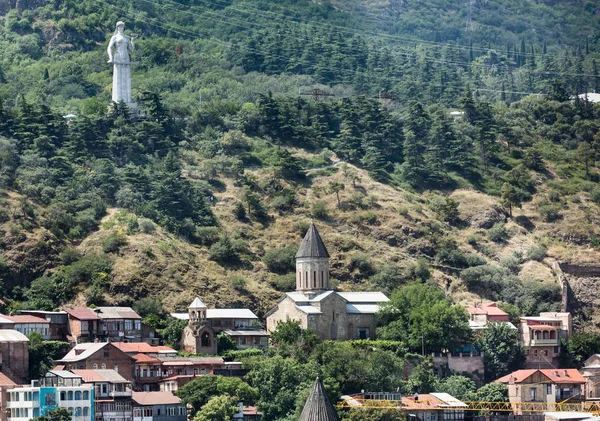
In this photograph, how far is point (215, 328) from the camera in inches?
4149

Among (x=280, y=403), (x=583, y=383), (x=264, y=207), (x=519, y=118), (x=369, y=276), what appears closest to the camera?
(x=280, y=403)

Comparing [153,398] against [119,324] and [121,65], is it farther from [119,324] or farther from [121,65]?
[121,65]

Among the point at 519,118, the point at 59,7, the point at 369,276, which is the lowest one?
the point at 369,276

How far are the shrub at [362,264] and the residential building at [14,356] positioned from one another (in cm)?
3040

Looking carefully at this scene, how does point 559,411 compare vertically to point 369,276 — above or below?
below

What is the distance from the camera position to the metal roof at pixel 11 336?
93.2 meters

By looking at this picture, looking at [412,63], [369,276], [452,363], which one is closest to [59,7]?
[412,63]

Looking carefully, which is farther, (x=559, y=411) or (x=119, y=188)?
(x=119, y=188)

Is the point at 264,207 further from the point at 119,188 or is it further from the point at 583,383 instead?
the point at 583,383

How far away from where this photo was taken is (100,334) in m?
101

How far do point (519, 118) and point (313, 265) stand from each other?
4549 centimetres

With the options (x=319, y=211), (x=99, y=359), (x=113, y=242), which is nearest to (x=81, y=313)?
(x=99, y=359)

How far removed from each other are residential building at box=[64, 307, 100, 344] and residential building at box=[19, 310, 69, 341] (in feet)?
0.79

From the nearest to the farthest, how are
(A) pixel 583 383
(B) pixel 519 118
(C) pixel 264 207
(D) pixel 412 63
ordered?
(A) pixel 583 383 < (C) pixel 264 207 < (B) pixel 519 118 < (D) pixel 412 63
